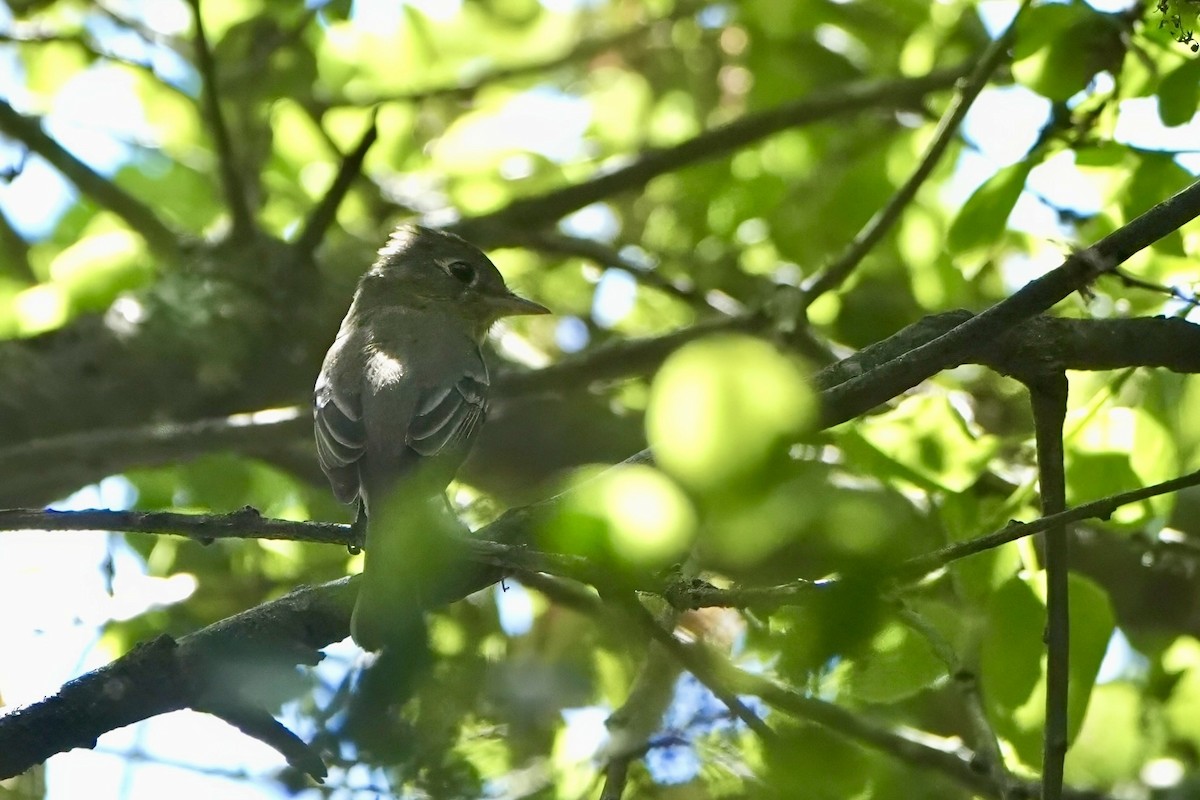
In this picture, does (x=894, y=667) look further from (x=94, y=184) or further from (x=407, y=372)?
(x=94, y=184)

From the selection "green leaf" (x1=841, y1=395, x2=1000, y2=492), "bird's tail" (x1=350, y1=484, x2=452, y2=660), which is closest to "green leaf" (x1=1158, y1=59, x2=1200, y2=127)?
"green leaf" (x1=841, y1=395, x2=1000, y2=492)

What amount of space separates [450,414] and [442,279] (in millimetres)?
1638

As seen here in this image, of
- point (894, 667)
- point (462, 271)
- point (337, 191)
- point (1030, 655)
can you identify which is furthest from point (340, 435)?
point (894, 667)

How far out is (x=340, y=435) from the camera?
14.3 ft

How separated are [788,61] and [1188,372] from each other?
3221 mm

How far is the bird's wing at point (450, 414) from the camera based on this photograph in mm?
4336

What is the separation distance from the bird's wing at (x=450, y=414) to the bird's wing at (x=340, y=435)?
0.56ft

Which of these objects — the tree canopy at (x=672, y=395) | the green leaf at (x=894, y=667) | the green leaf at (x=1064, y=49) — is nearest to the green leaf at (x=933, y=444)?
the tree canopy at (x=672, y=395)

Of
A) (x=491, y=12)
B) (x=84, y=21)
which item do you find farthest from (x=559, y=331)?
(x=84, y=21)

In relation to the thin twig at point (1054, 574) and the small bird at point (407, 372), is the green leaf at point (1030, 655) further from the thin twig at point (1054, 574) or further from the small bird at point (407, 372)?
the small bird at point (407, 372)

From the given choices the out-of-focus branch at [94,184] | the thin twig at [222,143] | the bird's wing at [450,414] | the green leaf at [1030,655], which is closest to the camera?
the green leaf at [1030,655]

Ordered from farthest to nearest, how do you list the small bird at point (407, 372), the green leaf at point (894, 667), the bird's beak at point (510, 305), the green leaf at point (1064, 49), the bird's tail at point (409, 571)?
the bird's beak at point (510, 305)
the small bird at point (407, 372)
the green leaf at point (1064, 49)
the bird's tail at point (409, 571)
the green leaf at point (894, 667)

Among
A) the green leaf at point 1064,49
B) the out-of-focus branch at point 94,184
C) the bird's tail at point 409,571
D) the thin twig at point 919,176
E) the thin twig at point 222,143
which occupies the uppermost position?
the out-of-focus branch at point 94,184

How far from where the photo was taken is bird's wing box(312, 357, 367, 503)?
425 centimetres
